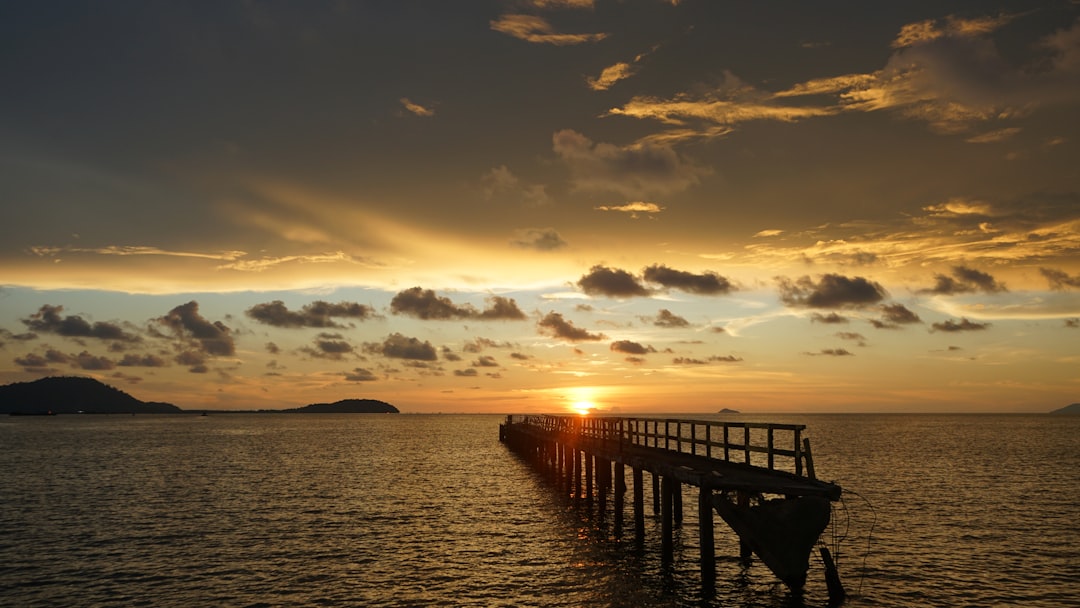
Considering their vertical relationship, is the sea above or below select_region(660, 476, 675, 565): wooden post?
below

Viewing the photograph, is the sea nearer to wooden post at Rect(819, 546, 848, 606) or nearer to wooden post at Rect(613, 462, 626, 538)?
wooden post at Rect(819, 546, 848, 606)

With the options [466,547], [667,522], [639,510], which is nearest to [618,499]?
[639,510]

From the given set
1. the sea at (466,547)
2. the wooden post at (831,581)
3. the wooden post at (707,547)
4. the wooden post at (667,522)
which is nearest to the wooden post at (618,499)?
the sea at (466,547)

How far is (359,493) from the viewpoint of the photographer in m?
45.2

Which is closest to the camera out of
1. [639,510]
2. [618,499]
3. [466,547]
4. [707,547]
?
[707,547]

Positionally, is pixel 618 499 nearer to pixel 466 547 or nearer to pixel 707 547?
pixel 466 547

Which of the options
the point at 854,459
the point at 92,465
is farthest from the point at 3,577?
the point at 854,459

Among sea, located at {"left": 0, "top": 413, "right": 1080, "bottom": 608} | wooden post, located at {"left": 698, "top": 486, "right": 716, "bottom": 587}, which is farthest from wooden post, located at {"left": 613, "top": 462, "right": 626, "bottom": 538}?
wooden post, located at {"left": 698, "top": 486, "right": 716, "bottom": 587}

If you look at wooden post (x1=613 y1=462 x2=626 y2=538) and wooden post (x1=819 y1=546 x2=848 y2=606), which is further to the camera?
wooden post (x1=613 y1=462 x2=626 y2=538)

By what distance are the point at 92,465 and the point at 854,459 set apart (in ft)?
235

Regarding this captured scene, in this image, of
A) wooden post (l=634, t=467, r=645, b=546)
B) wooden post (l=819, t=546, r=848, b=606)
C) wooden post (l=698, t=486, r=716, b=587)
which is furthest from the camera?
wooden post (l=634, t=467, r=645, b=546)

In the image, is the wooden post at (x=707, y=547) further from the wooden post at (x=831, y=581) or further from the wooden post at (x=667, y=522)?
the wooden post at (x=667, y=522)

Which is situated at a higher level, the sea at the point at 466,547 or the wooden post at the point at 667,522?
the wooden post at the point at 667,522

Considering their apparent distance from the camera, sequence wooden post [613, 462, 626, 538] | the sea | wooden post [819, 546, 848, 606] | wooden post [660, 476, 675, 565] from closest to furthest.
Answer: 1. wooden post [819, 546, 848, 606]
2. the sea
3. wooden post [660, 476, 675, 565]
4. wooden post [613, 462, 626, 538]
